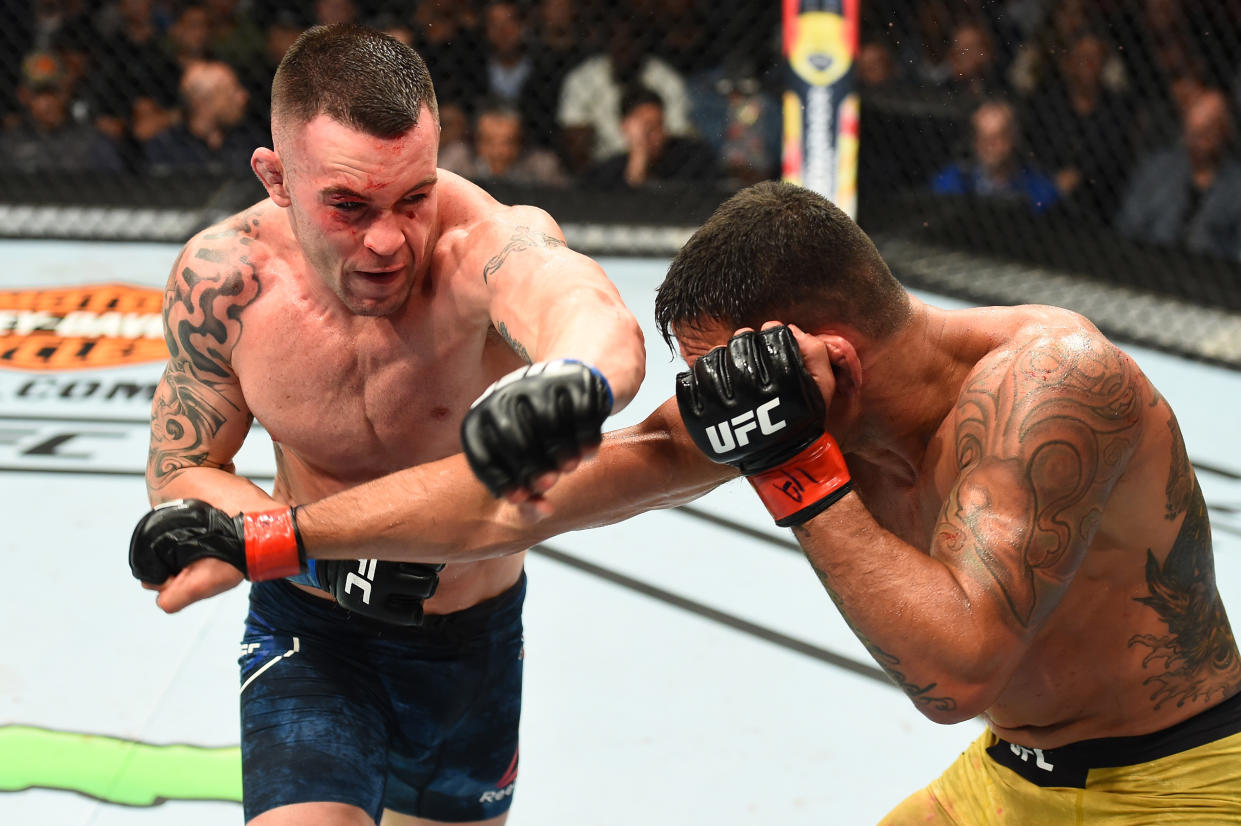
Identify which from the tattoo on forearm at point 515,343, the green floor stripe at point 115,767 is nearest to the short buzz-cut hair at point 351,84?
the tattoo on forearm at point 515,343

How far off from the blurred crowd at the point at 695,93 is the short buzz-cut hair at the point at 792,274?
12.9 ft

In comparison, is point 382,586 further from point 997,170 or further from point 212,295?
point 997,170

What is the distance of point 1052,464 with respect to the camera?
1.49 meters

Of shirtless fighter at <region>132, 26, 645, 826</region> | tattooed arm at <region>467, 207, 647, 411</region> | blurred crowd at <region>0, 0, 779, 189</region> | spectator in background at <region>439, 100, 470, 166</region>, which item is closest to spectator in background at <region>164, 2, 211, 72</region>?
blurred crowd at <region>0, 0, 779, 189</region>

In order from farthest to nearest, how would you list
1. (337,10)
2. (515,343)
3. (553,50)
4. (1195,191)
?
(553,50)
(337,10)
(1195,191)
(515,343)

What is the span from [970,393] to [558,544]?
84.2 inches

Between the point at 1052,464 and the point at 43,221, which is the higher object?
the point at 1052,464

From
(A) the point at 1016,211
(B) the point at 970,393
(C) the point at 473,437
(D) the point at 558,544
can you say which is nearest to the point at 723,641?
(D) the point at 558,544

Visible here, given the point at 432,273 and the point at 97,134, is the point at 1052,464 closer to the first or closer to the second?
the point at 432,273

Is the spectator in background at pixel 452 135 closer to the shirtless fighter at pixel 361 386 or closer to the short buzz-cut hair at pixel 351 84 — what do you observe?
the shirtless fighter at pixel 361 386

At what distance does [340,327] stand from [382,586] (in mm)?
414

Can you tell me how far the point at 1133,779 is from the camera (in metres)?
1.67

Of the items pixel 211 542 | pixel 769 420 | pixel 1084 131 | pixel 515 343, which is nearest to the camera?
pixel 769 420

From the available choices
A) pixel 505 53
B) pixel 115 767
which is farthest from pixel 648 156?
pixel 115 767
